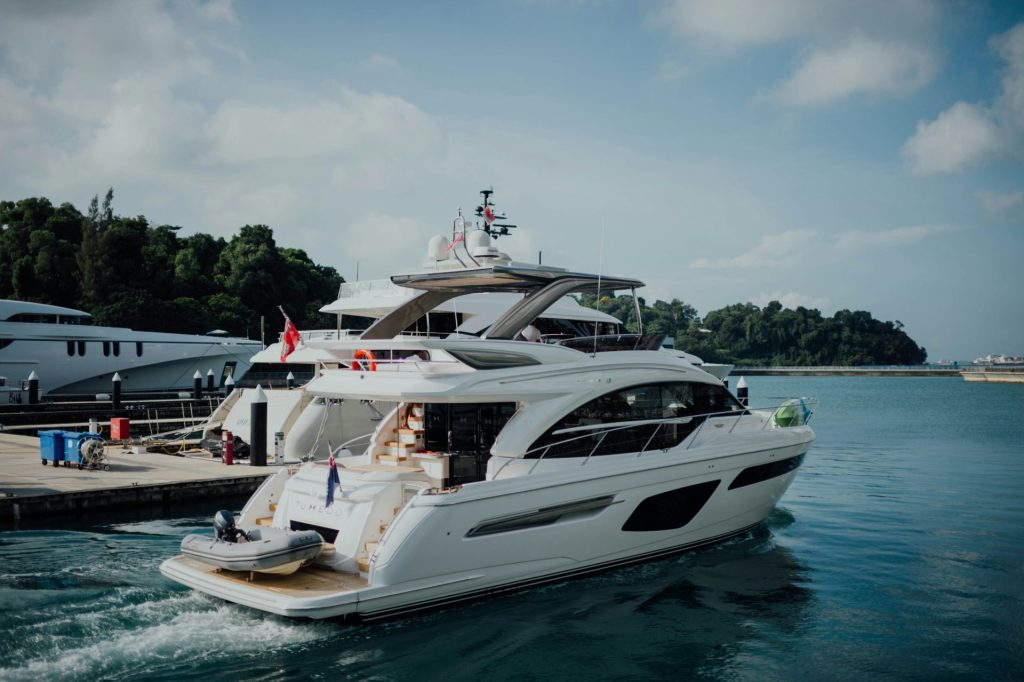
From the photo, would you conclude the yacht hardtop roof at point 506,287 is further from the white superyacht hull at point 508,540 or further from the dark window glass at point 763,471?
the dark window glass at point 763,471

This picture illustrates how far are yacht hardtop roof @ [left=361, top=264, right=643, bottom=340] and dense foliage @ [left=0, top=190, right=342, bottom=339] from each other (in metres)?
38.6

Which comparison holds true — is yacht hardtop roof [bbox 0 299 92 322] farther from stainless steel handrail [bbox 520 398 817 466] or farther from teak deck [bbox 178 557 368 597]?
stainless steel handrail [bbox 520 398 817 466]

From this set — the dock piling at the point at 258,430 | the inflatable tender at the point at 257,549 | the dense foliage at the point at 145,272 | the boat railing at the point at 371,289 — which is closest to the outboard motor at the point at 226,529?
the inflatable tender at the point at 257,549

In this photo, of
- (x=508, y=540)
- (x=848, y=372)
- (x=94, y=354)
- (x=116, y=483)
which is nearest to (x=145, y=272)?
(x=94, y=354)

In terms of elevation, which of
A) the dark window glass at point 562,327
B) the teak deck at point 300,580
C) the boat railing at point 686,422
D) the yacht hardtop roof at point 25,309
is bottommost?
the teak deck at point 300,580

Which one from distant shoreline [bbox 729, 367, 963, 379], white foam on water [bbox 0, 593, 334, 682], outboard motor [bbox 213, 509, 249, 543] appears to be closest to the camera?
white foam on water [bbox 0, 593, 334, 682]

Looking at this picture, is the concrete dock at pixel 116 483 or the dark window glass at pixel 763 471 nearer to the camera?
the dark window glass at pixel 763 471

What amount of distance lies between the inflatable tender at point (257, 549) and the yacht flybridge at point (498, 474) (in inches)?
1.2

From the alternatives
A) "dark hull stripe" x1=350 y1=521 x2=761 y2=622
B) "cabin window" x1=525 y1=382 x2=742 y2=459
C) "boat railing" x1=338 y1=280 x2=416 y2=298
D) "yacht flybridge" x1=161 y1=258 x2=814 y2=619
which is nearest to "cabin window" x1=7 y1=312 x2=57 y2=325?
"boat railing" x1=338 y1=280 x2=416 y2=298

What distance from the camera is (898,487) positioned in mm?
16969

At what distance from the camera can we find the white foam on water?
22.6ft

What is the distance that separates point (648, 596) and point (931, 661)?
294 centimetres

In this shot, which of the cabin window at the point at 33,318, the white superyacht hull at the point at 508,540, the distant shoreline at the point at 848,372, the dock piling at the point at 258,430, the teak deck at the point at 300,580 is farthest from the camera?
the distant shoreline at the point at 848,372

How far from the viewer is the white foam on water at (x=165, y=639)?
22.6 ft
